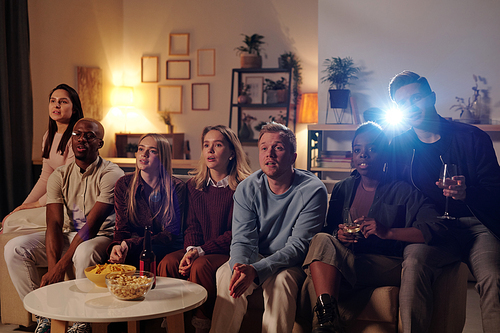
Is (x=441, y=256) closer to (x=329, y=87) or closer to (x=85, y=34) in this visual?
(x=329, y=87)

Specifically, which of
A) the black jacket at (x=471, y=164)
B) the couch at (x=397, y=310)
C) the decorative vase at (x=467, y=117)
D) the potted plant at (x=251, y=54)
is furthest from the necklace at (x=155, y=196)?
the potted plant at (x=251, y=54)

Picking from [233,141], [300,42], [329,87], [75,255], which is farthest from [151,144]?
[300,42]

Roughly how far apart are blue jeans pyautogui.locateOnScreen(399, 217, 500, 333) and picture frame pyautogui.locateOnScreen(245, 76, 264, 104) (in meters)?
4.03

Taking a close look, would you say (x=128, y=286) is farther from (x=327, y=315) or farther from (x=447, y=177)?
(x=447, y=177)

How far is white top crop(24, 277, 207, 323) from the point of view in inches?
62.4

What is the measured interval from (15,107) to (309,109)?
3.17 meters

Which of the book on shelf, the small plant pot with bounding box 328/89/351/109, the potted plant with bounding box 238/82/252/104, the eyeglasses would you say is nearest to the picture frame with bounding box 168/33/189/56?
the potted plant with bounding box 238/82/252/104

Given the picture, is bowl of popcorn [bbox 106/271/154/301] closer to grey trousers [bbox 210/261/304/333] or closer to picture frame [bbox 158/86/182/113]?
grey trousers [bbox 210/261/304/333]

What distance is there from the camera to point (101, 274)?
1859mm

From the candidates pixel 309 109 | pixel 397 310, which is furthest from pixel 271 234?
pixel 309 109

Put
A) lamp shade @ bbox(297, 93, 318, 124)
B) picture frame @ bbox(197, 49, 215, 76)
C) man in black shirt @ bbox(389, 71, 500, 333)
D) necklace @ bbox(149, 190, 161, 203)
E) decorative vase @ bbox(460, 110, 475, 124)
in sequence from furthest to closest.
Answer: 1. picture frame @ bbox(197, 49, 215, 76)
2. lamp shade @ bbox(297, 93, 318, 124)
3. decorative vase @ bbox(460, 110, 475, 124)
4. necklace @ bbox(149, 190, 161, 203)
5. man in black shirt @ bbox(389, 71, 500, 333)

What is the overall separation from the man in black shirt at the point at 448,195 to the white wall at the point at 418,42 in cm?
172

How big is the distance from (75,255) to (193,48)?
4.36 m

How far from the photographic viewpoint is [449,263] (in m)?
1.97
